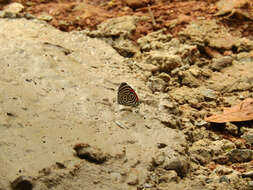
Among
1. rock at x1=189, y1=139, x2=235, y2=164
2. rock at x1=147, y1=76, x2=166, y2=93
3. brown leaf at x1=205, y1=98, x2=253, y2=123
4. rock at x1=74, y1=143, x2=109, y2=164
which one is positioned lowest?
rock at x1=189, y1=139, x2=235, y2=164

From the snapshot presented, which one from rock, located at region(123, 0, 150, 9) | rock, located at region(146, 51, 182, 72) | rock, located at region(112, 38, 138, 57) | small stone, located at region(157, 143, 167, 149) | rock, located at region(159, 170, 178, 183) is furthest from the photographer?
rock, located at region(123, 0, 150, 9)

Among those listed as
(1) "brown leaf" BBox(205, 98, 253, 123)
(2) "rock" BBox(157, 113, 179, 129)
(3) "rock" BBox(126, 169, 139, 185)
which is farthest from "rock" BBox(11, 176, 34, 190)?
(1) "brown leaf" BBox(205, 98, 253, 123)

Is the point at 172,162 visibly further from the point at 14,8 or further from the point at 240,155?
the point at 14,8

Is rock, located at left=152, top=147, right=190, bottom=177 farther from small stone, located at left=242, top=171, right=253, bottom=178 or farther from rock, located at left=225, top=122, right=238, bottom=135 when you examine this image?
rock, located at left=225, top=122, right=238, bottom=135

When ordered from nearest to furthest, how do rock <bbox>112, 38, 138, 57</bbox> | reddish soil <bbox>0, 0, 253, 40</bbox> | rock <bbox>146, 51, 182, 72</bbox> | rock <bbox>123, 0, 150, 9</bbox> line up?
rock <bbox>146, 51, 182, 72</bbox> < rock <bbox>112, 38, 138, 57</bbox> < reddish soil <bbox>0, 0, 253, 40</bbox> < rock <bbox>123, 0, 150, 9</bbox>

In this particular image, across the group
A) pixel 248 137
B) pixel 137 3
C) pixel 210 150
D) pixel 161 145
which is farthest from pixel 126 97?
pixel 137 3

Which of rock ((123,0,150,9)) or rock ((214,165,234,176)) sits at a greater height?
rock ((123,0,150,9))

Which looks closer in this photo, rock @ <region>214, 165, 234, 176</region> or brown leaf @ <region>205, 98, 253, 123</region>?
rock @ <region>214, 165, 234, 176</region>

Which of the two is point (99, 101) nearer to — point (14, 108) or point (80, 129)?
point (80, 129)
